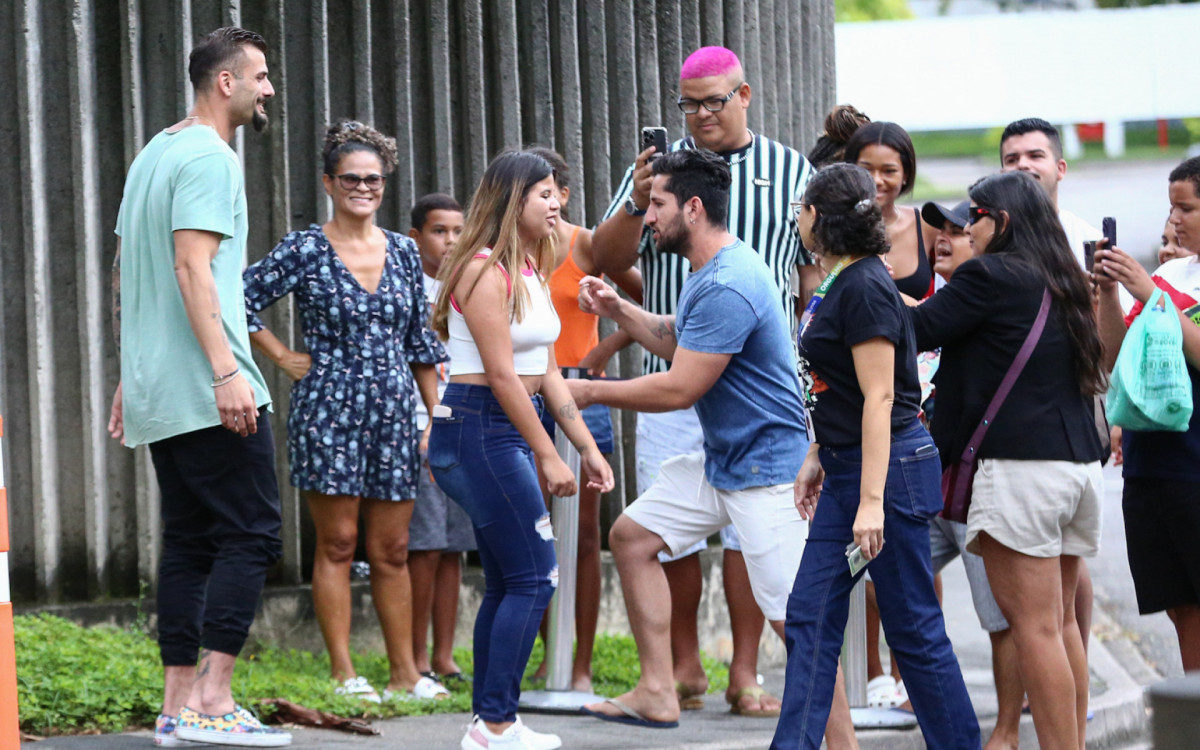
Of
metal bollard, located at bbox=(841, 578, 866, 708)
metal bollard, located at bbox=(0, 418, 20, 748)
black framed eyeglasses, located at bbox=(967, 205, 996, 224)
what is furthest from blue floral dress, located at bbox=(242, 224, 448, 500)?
black framed eyeglasses, located at bbox=(967, 205, 996, 224)

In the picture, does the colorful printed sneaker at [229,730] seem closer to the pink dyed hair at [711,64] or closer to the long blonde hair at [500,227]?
the long blonde hair at [500,227]

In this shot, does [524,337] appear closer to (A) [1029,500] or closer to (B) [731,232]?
(B) [731,232]

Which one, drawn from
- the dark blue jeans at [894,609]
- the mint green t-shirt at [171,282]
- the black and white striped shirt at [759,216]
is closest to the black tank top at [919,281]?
the black and white striped shirt at [759,216]

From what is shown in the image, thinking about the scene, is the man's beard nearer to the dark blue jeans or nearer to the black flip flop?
the dark blue jeans

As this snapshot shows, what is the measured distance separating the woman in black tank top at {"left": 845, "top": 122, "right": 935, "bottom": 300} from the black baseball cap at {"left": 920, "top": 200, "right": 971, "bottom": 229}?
30cm

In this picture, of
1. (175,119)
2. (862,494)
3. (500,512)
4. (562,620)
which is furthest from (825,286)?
(175,119)

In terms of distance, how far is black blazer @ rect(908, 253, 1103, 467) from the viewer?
459 cm

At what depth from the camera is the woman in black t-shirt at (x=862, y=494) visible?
13.8 ft

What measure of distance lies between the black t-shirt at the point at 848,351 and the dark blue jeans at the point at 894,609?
8cm

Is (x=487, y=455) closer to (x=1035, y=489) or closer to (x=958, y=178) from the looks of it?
(x=1035, y=489)

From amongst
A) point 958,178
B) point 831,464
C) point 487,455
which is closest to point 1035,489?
point 831,464

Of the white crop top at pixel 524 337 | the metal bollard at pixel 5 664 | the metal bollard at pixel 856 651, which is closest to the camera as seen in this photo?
the metal bollard at pixel 5 664

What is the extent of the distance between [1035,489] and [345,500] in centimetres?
267

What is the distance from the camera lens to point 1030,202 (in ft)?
15.4
